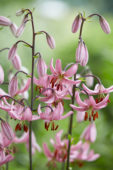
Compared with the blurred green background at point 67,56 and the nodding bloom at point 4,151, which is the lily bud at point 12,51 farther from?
the nodding bloom at point 4,151

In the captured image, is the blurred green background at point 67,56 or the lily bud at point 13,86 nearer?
the lily bud at point 13,86

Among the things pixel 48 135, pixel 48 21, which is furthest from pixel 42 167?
pixel 48 21

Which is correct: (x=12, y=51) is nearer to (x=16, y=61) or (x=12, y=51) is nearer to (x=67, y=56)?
(x=16, y=61)

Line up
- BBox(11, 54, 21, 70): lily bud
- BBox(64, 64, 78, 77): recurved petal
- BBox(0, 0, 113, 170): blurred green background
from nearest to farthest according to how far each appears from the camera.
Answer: BBox(64, 64, 78, 77): recurved petal, BBox(11, 54, 21, 70): lily bud, BBox(0, 0, 113, 170): blurred green background

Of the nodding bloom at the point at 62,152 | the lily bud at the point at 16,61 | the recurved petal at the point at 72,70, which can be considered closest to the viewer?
the recurved petal at the point at 72,70

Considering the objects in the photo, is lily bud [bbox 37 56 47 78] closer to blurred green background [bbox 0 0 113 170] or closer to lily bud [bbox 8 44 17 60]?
lily bud [bbox 8 44 17 60]

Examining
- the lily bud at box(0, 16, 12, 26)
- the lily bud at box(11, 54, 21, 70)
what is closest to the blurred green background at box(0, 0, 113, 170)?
the lily bud at box(0, 16, 12, 26)

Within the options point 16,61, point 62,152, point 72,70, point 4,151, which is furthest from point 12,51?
point 62,152

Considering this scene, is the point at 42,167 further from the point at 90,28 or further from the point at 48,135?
the point at 90,28

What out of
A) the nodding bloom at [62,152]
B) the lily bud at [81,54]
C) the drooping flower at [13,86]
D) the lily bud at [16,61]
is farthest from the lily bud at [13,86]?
the nodding bloom at [62,152]

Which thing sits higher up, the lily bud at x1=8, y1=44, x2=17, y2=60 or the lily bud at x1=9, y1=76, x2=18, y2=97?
the lily bud at x1=8, y1=44, x2=17, y2=60

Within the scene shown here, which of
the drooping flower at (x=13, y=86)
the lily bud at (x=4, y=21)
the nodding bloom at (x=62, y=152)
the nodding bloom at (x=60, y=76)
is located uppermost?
→ the lily bud at (x=4, y=21)
